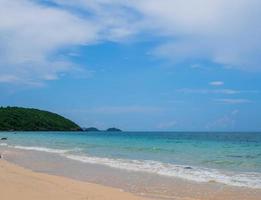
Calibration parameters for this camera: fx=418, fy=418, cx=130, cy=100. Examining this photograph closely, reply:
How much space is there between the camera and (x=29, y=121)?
159m

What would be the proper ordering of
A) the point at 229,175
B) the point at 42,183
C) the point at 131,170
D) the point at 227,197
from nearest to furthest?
the point at 227,197 < the point at 42,183 < the point at 229,175 < the point at 131,170

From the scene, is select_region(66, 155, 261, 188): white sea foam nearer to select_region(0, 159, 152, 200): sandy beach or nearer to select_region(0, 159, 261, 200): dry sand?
select_region(0, 159, 261, 200): dry sand

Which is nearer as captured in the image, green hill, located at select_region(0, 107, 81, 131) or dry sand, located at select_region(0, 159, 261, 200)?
dry sand, located at select_region(0, 159, 261, 200)

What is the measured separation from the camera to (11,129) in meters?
151

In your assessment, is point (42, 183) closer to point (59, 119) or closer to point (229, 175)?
point (229, 175)

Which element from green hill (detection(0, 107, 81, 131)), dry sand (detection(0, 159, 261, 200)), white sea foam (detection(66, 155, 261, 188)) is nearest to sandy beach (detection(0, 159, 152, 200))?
dry sand (detection(0, 159, 261, 200))

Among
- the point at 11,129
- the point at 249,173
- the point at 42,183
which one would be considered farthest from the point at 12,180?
the point at 11,129

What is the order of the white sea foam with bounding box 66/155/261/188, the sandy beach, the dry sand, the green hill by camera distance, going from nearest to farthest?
1. the sandy beach
2. the dry sand
3. the white sea foam with bounding box 66/155/261/188
4. the green hill

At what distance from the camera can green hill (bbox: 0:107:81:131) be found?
152500 millimetres

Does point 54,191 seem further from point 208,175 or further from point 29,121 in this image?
point 29,121

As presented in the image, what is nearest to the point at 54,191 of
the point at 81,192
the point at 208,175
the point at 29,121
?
the point at 81,192

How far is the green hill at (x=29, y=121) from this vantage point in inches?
6004

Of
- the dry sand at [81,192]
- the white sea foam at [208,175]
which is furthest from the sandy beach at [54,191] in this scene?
the white sea foam at [208,175]

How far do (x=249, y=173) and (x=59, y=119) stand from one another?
561 ft
